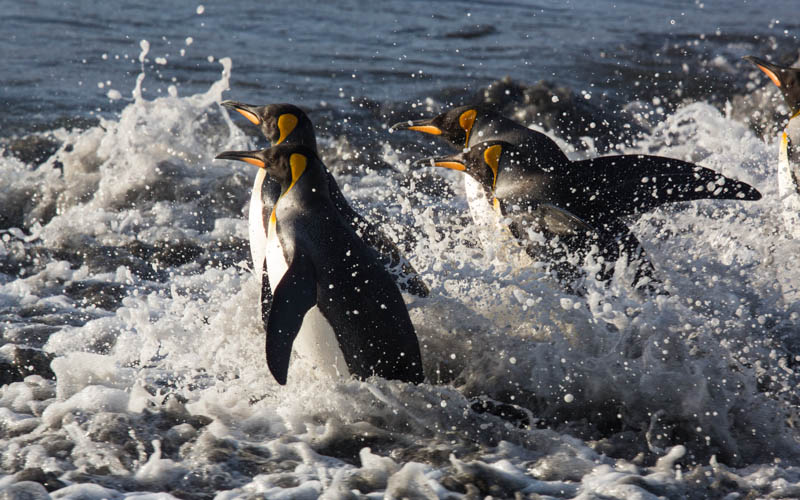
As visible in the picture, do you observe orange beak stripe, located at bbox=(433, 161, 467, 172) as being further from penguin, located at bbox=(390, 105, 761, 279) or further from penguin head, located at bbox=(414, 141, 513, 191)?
penguin, located at bbox=(390, 105, 761, 279)

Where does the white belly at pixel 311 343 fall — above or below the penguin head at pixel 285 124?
A: below

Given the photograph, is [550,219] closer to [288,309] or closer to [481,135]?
[481,135]

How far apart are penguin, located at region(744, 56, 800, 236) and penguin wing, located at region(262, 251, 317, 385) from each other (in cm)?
283

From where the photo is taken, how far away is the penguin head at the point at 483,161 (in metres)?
3.97

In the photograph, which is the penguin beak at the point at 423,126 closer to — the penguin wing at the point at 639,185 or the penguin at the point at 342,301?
the penguin wing at the point at 639,185

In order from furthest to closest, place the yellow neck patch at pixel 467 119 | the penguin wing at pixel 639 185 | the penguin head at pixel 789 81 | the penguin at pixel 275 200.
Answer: the penguin head at pixel 789 81
the yellow neck patch at pixel 467 119
the penguin wing at pixel 639 185
the penguin at pixel 275 200

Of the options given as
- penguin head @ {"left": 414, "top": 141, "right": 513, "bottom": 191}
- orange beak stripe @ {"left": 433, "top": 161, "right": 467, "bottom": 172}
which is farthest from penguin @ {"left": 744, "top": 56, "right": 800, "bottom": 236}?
orange beak stripe @ {"left": 433, "top": 161, "right": 467, "bottom": 172}

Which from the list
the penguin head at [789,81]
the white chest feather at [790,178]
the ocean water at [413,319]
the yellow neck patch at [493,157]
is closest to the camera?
the ocean water at [413,319]

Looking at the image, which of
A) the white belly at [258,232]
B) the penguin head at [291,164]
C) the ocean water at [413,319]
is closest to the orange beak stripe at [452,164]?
the ocean water at [413,319]

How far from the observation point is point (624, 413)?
2.95 m

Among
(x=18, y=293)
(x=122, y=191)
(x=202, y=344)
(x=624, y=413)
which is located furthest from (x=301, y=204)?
(x=122, y=191)

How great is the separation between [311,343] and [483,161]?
1.37m

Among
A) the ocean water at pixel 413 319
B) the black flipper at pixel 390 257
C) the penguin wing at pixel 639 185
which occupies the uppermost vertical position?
the penguin wing at pixel 639 185

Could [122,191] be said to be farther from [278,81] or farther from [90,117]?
[278,81]
